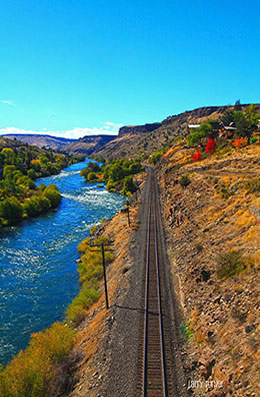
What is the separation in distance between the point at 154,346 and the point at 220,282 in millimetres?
7907

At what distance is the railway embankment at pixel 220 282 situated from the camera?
488 inches

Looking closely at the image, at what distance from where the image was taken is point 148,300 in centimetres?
2167

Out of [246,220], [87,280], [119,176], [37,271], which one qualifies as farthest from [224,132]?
[37,271]

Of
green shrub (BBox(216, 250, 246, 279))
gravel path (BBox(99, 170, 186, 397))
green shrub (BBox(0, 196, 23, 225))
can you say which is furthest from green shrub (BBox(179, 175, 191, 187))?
green shrub (BBox(0, 196, 23, 225))

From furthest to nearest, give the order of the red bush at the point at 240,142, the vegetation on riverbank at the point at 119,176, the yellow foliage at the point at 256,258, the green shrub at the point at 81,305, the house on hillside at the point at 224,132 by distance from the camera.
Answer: the vegetation on riverbank at the point at 119,176 < the house on hillside at the point at 224,132 < the red bush at the point at 240,142 < the green shrub at the point at 81,305 < the yellow foliage at the point at 256,258

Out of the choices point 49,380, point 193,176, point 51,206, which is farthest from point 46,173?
point 49,380

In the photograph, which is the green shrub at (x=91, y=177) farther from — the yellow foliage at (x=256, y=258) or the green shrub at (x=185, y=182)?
the yellow foliage at (x=256, y=258)

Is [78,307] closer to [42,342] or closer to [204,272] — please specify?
[42,342]

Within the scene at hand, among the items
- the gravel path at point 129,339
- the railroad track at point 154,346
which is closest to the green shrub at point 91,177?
the railroad track at point 154,346

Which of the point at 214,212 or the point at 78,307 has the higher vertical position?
the point at 214,212

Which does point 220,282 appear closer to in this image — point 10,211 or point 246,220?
point 246,220

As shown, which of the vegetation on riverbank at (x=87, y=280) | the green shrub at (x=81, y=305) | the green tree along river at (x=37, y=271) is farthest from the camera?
the green tree along river at (x=37, y=271)

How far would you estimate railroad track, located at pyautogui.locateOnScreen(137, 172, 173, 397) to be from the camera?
13.5 meters

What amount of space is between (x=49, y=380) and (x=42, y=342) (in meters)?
3.30
